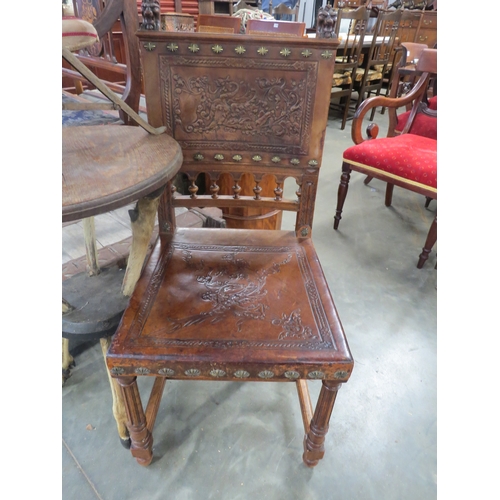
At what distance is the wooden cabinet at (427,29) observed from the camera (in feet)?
19.1

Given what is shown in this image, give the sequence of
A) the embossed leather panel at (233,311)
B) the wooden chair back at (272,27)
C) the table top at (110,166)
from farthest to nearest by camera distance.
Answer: the wooden chair back at (272,27) < the embossed leather panel at (233,311) < the table top at (110,166)

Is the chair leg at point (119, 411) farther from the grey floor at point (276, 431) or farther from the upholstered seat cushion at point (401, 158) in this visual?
the upholstered seat cushion at point (401, 158)

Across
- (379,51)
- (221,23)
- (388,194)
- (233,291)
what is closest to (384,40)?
(379,51)

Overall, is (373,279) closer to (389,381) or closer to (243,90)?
(389,381)

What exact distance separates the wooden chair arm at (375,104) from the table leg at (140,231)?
71.2 inches

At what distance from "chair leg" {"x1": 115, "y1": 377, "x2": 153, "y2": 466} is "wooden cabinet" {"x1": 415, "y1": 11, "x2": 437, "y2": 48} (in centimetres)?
712

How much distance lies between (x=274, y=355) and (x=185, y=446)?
2.08ft

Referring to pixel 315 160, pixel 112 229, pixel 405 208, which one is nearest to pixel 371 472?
pixel 315 160

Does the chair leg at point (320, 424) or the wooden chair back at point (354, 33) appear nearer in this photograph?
the chair leg at point (320, 424)

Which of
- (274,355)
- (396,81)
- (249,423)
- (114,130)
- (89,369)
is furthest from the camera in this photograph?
(396,81)

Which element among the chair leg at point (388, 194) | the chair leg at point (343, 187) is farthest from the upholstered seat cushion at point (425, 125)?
the chair leg at point (343, 187)

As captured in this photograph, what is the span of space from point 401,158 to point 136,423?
189 cm

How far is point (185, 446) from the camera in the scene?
3.93 feet

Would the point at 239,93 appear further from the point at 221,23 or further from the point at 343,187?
the point at 221,23
